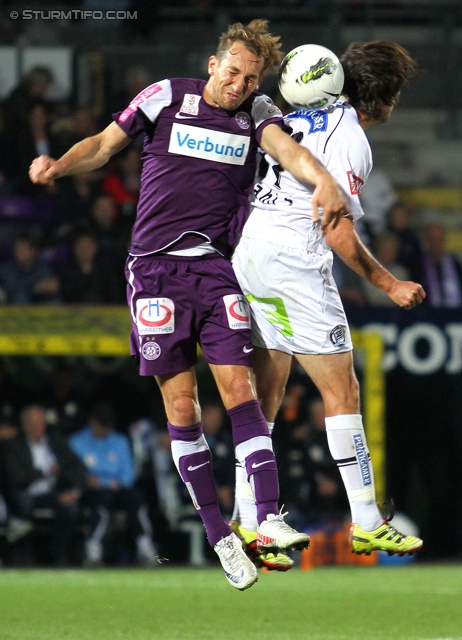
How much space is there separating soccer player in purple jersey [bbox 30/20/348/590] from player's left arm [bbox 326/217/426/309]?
470 millimetres

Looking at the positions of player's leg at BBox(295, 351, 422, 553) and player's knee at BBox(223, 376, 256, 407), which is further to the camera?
player's leg at BBox(295, 351, 422, 553)

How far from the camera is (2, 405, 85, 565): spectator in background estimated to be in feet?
35.9

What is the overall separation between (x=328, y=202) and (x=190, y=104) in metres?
0.99

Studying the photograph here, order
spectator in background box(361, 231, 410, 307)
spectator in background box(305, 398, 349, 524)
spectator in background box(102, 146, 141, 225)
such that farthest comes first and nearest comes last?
1. spectator in background box(102, 146, 141, 225)
2. spectator in background box(361, 231, 410, 307)
3. spectator in background box(305, 398, 349, 524)

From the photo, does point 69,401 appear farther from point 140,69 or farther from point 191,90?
point 191,90

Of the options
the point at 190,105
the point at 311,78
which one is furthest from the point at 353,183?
the point at 190,105

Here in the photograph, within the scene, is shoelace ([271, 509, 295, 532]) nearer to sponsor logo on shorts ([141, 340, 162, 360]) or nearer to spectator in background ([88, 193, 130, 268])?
sponsor logo on shorts ([141, 340, 162, 360])

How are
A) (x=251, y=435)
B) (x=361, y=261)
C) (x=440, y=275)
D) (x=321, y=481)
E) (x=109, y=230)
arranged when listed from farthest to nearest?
(x=440, y=275) < (x=109, y=230) < (x=321, y=481) < (x=251, y=435) < (x=361, y=261)

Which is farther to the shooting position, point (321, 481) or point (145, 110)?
point (321, 481)

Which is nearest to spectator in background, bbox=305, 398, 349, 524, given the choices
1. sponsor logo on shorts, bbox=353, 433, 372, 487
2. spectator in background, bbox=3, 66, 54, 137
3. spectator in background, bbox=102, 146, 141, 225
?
spectator in background, bbox=102, 146, 141, 225

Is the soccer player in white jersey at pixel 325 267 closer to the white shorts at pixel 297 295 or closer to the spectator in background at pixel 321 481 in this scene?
the white shorts at pixel 297 295

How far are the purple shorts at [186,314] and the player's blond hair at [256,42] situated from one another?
0.97 m

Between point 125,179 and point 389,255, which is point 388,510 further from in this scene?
point 125,179

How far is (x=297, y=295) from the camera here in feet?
18.2
